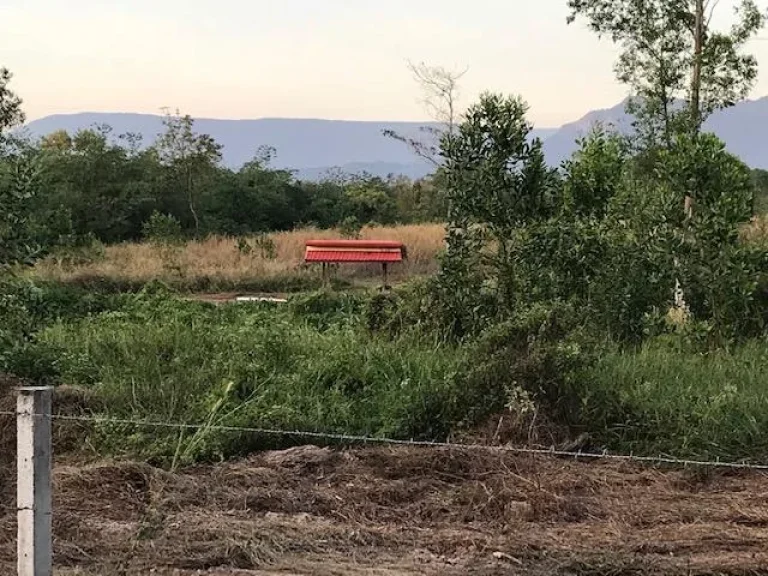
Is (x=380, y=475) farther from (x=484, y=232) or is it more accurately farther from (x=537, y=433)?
(x=484, y=232)

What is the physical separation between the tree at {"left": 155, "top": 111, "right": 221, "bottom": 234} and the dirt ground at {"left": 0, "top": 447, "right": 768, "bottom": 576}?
25.1 m

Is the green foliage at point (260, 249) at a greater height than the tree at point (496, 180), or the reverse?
the tree at point (496, 180)

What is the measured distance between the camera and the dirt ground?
Result: 3838 millimetres

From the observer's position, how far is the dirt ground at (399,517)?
3.84 metres

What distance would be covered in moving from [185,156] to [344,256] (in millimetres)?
14570

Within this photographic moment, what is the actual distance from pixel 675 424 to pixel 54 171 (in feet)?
78.9

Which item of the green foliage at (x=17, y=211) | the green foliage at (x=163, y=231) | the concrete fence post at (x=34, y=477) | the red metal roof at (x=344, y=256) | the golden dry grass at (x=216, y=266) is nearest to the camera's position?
the concrete fence post at (x=34, y=477)

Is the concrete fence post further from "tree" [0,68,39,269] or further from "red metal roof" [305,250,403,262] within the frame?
"red metal roof" [305,250,403,262]

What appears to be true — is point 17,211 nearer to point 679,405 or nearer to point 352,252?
point 679,405

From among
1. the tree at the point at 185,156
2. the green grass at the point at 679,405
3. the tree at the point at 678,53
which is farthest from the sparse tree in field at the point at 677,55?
the tree at the point at 185,156

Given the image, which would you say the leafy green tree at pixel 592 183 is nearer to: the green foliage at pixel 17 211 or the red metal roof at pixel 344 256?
the green foliage at pixel 17 211

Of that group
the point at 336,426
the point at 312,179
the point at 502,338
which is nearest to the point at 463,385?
the point at 502,338

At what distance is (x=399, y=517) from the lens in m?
4.58

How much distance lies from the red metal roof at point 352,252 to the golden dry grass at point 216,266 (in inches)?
27.1
